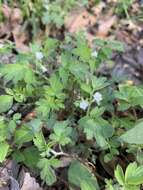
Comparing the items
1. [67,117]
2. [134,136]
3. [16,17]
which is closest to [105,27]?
[16,17]

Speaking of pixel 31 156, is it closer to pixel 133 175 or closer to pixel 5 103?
pixel 5 103

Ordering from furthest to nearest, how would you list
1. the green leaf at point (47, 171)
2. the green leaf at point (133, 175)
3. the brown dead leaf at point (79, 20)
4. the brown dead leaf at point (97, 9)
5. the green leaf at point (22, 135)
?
1. the brown dead leaf at point (97, 9)
2. the brown dead leaf at point (79, 20)
3. the green leaf at point (22, 135)
4. the green leaf at point (47, 171)
5. the green leaf at point (133, 175)

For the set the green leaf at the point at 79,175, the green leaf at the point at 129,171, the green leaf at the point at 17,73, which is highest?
the green leaf at the point at 17,73

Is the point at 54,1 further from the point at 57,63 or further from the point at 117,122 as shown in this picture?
the point at 117,122

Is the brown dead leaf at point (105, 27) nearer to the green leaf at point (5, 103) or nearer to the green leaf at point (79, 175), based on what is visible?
the green leaf at point (5, 103)

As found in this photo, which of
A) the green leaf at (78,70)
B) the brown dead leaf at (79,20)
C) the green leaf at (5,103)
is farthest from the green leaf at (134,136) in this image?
the brown dead leaf at (79,20)

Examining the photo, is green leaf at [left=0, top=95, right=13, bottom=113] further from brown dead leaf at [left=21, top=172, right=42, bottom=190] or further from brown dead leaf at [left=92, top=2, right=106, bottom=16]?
brown dead leaf at [left=92, top=2, right=106, bottom=16]
